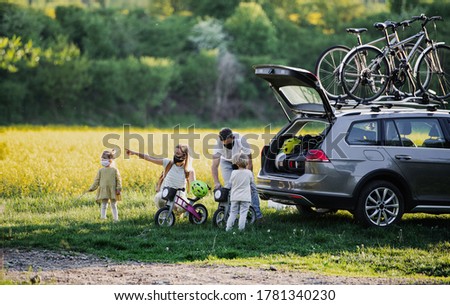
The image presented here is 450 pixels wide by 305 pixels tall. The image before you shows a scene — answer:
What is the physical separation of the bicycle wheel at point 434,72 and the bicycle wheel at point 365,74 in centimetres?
68

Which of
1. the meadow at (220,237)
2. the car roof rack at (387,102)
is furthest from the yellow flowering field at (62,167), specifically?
the car roof rack at (387,102)

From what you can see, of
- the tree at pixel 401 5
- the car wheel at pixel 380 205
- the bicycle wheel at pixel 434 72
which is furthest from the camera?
the tree at pixel 401 5

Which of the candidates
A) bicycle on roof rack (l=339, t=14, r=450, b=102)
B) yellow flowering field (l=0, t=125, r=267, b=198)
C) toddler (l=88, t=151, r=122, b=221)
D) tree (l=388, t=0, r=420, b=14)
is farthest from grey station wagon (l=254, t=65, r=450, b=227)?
tree (l=388, t=0, r=420, b=14)

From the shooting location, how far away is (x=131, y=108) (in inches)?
2055

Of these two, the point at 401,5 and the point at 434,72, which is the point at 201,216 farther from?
the point at 401,5

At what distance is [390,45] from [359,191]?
2.60 meters

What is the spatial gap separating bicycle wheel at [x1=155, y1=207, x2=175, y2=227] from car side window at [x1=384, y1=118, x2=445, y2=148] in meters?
3.22

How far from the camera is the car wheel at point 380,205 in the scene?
11195 mm

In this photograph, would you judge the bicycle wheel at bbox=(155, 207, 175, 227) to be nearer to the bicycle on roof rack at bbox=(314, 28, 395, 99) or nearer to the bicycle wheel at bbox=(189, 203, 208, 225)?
the bicycle wheel at bbox=(189, 203, 208, 225)

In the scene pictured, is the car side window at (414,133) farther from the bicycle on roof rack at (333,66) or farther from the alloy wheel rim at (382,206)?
the bicycle on roof rack at (333,66)

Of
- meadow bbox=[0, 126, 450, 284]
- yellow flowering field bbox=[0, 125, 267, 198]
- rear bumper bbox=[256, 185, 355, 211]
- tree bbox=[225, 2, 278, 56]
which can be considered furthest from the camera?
tree bbox=[225, 2, 278, 56]

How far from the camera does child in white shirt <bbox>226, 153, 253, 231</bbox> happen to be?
1129 centimetres

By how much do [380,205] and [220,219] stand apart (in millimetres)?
2284

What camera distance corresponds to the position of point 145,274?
29.3ft
